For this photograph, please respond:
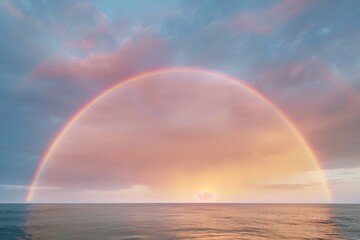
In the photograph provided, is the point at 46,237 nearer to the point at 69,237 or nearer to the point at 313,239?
the point at 69,237

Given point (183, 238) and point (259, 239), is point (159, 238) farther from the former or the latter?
point (259, 239)

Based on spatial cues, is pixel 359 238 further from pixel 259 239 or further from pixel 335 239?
pixel 259 239

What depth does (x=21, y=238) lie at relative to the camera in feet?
189

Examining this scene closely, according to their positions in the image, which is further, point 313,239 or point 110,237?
point 313,239

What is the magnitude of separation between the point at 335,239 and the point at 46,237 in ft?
187

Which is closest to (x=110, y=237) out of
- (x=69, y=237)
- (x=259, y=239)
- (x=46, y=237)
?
(x=69, y=237)

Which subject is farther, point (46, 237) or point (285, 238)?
point (285, 238)

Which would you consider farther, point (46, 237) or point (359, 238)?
point (359, 238)

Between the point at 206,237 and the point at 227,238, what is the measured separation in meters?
4.20

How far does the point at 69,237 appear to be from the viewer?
56.6 meters

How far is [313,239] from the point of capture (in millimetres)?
60250

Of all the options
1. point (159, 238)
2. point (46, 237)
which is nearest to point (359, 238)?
point (159, 238)

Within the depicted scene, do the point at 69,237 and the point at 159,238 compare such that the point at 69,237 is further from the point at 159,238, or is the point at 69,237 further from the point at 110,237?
the point at 159,238

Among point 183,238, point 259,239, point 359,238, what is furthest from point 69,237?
point 359,238
